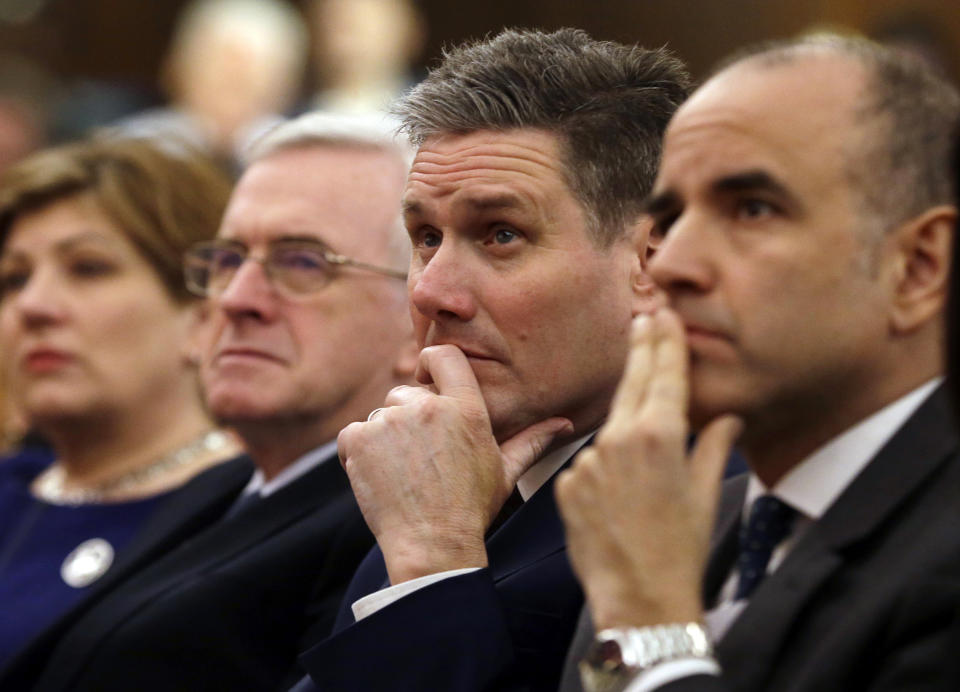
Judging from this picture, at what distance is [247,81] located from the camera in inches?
266

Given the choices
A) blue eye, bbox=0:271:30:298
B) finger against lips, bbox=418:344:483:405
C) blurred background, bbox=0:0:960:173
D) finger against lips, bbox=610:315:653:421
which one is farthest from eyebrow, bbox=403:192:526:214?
blurred background, bbox=0:0:960:173

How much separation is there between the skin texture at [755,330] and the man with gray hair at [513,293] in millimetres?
490

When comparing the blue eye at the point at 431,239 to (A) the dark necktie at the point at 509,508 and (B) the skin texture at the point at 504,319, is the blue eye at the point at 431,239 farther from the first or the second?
(A) the dark necktie at the point at 509,508

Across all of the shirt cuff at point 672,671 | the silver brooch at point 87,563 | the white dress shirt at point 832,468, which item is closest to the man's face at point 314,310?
the silver brooch at point 87,563

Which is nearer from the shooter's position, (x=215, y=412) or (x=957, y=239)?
(x=957, y=239)

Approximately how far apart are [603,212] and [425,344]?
328mm

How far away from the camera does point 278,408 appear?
9.62ft

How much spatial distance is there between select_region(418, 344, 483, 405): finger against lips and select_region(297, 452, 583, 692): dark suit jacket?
252 millimetres

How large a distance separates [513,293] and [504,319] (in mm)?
39

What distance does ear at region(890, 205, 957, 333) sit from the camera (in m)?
1.57

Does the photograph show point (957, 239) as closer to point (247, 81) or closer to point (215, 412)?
point (215, 412)

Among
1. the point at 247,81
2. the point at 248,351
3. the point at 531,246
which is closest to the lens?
the point at 531,246

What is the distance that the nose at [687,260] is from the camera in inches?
62.7

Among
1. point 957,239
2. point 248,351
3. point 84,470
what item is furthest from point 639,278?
point 84,470
